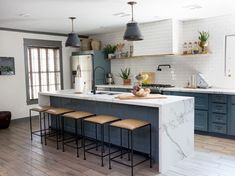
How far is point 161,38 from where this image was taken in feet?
18.7

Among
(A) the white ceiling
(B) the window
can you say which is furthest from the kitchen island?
(B) the window

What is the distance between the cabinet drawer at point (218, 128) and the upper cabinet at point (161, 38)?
1.87 metres

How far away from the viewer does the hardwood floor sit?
3252 millimetres

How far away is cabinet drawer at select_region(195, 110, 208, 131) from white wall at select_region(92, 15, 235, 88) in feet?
2.90

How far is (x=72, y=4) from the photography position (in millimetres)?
4094

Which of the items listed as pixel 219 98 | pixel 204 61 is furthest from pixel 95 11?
pixel 219 98

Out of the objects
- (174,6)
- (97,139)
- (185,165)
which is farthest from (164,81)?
(185,165)

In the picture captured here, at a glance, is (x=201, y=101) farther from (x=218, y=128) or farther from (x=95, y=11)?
(x=95, y=11)

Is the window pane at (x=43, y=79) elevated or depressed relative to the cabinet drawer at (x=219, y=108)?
elevated

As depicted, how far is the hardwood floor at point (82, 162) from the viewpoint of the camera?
10.7 ft

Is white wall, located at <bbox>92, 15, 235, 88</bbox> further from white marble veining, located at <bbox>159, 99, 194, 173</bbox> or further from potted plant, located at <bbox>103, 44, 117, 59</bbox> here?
white marble veining, located at <bbox>159, 99, 194, 173</bbox>

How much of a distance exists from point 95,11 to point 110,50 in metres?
2.57

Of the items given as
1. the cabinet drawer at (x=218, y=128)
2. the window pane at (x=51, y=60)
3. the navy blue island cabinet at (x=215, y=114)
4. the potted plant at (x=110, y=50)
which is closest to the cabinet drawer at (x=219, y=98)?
the navy blue island cabinet at (x=215, y=114)

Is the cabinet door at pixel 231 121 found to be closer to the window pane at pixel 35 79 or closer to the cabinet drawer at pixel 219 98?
the cabinet drawer at pixel 219 98
